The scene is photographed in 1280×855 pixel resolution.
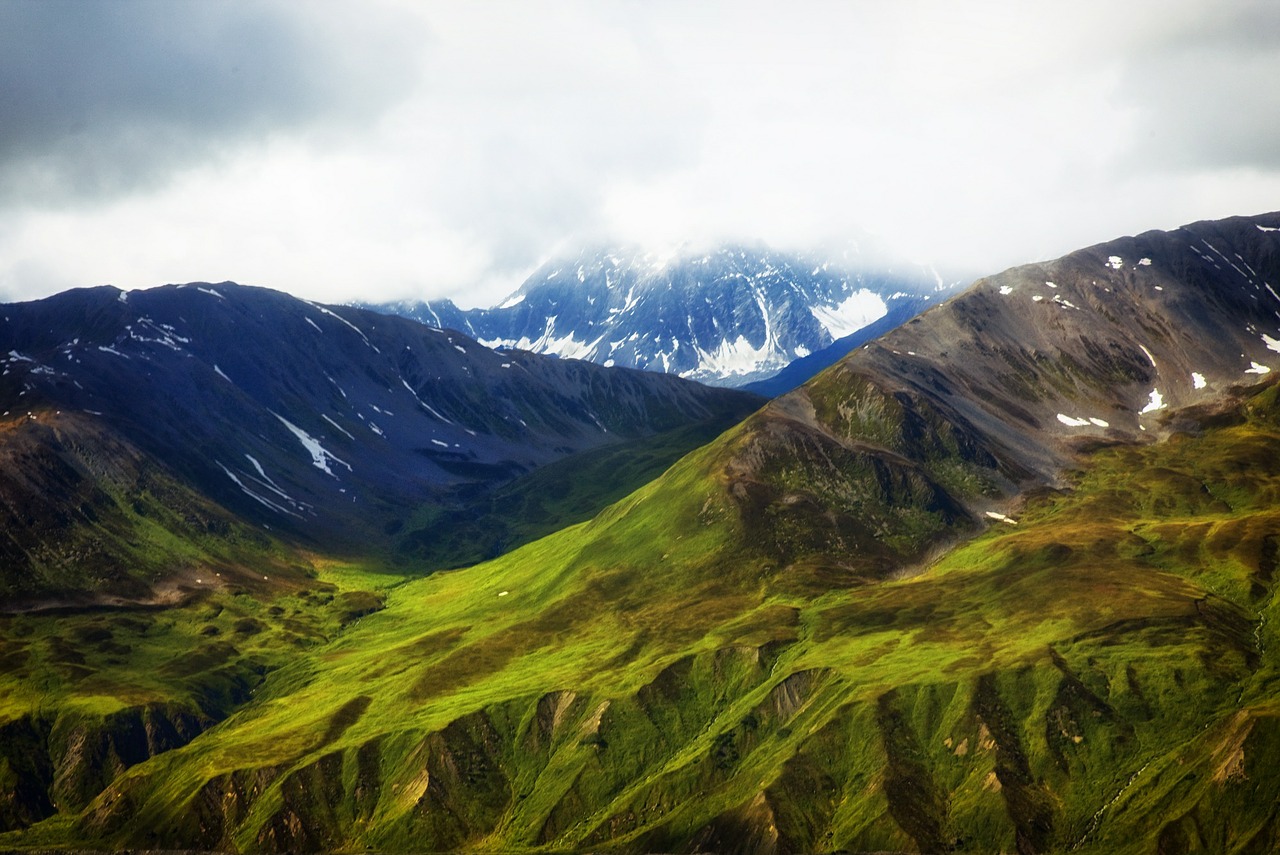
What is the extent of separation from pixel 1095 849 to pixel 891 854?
1389 inches

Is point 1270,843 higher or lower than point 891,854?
lower

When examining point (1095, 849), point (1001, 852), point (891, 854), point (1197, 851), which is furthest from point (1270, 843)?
point (891, 854)

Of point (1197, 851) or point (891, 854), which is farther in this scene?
point (891, 854)

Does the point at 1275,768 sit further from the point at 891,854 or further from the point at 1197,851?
the point at 891,854

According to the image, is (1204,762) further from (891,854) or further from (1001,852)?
(891,854)

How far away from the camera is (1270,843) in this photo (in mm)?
178750

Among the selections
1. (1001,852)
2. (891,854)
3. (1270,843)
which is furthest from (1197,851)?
(891,854)

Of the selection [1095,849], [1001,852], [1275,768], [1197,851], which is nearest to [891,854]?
[1001,852]

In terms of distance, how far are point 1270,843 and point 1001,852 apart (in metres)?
43.0

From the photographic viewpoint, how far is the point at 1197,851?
18338cm

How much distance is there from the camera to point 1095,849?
192625 millimetres

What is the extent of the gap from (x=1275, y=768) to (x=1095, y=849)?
33134mm

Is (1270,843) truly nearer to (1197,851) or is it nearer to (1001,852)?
(1197,851)

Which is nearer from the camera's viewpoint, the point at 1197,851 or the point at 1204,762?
the point at 1197,851
